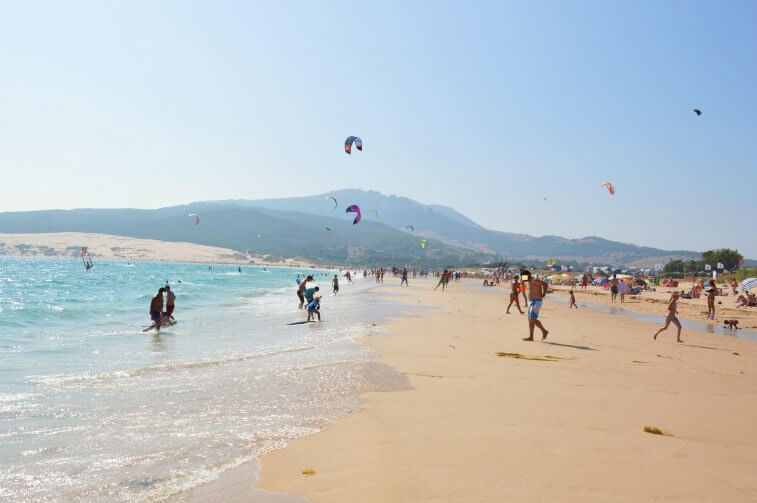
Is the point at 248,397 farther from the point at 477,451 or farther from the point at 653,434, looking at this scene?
the point at 653,434

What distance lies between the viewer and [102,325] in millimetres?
18125

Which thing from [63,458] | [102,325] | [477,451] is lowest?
[102,325]

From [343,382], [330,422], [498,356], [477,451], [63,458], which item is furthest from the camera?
[498,356]

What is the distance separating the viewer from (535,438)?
4.77 meters

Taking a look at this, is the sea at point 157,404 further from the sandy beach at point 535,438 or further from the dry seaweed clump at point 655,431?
the dry seaweed clump at point 655,431

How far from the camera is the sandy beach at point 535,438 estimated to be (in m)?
3.64

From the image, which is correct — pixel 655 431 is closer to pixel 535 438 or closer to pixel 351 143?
pixel 535 438

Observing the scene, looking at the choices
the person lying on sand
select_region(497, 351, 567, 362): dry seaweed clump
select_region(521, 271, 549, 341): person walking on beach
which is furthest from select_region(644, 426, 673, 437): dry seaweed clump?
the person lying on sand

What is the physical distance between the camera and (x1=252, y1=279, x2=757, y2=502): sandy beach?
11.9 feet

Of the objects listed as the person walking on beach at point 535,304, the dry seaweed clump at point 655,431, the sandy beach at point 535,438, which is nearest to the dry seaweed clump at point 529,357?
the sandy beach at point 535,438

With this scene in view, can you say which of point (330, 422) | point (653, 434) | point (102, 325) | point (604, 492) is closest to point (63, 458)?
point (330, 422)

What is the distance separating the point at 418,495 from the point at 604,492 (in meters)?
1.30

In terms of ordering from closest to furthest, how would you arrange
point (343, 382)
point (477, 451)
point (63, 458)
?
1. point (477, 451)
2. point (63, 458)
3. point (343, 382)

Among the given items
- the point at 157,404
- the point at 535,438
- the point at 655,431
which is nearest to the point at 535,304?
the point at 655,431
